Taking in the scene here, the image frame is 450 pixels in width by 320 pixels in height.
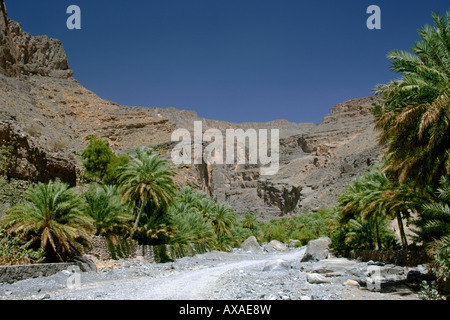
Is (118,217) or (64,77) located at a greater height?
(64,77)

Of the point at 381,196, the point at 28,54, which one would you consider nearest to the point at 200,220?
the point at 381,196

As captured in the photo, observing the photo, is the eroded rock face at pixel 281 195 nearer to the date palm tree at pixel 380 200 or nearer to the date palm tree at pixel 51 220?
the date palm tree at pixel 380 200

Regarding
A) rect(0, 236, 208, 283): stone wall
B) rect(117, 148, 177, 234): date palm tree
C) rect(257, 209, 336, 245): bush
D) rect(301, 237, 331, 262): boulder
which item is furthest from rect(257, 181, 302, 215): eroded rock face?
rect(117, 148, 177, 234): date palm tree

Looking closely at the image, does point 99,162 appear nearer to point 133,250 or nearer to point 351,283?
point 133,250

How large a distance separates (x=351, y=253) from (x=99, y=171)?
1040 inches

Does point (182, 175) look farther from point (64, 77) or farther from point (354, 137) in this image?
point (354, 137)

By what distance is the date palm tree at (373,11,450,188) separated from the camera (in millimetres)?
10070

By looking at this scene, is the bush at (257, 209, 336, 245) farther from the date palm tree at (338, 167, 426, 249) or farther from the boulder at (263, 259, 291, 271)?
the boulder at (263, 259, 291, 271)

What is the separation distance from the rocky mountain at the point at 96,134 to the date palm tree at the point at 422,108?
745 inches

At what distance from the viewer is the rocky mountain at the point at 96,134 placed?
27203mm

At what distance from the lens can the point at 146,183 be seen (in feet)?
75.0

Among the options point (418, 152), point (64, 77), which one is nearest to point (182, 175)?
point (418, 152)
